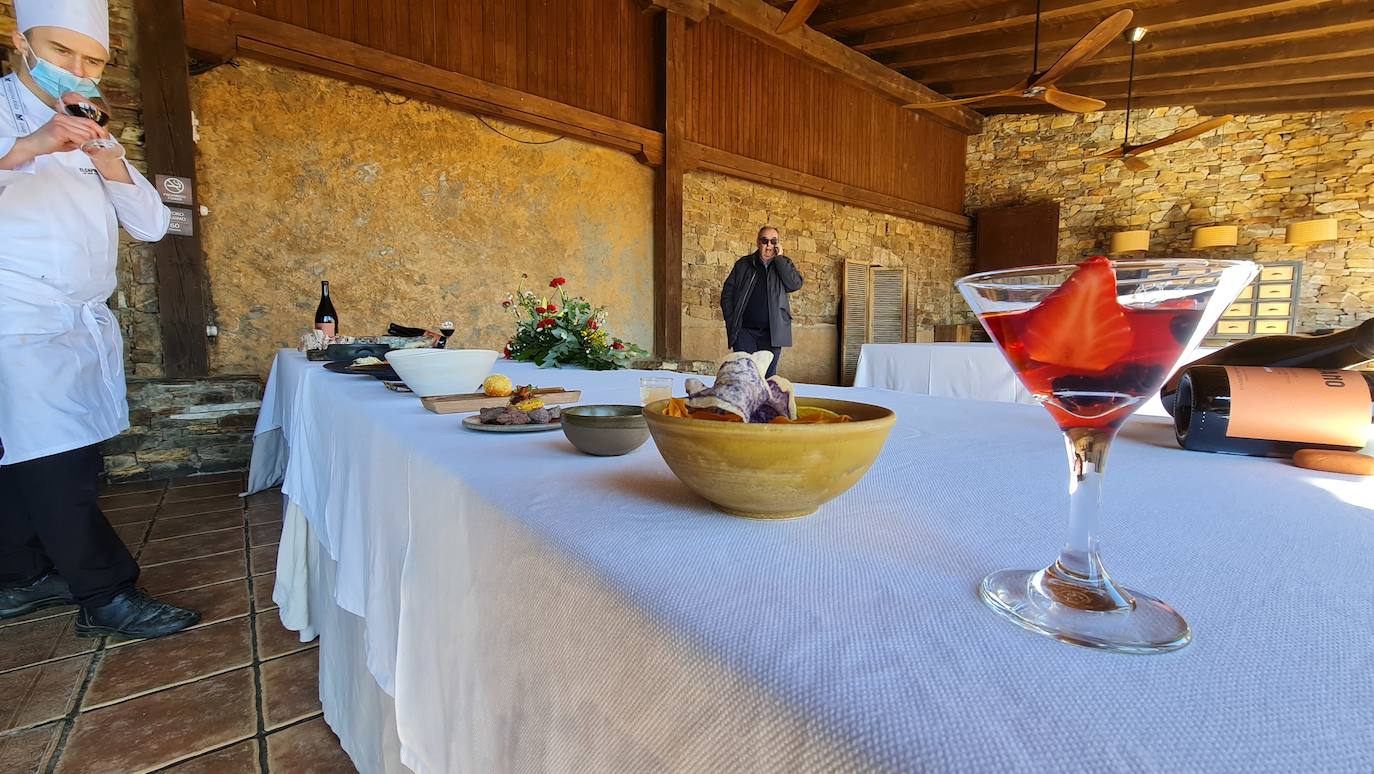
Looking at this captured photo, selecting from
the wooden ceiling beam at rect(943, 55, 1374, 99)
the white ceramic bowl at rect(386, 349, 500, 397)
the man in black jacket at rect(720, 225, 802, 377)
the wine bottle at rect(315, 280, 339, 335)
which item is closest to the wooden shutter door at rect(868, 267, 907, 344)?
the wooden ceiling beam at rect(943, 55, 1374, 99)

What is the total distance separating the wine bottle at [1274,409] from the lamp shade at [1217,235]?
9482 mm

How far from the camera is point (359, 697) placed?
3.72 feet

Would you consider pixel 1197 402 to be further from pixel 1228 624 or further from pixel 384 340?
pixel 384 340

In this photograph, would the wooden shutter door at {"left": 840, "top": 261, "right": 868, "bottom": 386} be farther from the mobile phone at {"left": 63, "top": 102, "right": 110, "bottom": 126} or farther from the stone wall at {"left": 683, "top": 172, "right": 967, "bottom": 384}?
the mobile phone at {"left": 63, "top": 102, "right": 110, "bottom": 126}

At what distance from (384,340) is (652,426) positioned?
1.96 m

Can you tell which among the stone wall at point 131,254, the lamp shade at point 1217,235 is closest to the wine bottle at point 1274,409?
the stone wall at point 131,254

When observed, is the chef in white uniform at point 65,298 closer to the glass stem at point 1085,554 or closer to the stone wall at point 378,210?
the glass stem at point 1085,554

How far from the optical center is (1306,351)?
0.89m

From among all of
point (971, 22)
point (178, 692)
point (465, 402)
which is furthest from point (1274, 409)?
point (971, 22)

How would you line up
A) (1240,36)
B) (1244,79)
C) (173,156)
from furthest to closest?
(1244,79), (1240,36), (173,156)

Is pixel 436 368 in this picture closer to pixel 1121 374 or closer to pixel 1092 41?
pixel 1121 374

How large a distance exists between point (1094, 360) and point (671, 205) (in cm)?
587

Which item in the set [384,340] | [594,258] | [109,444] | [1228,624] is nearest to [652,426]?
[1228,624]

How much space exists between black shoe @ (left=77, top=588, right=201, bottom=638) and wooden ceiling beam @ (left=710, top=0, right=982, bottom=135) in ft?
19.8
